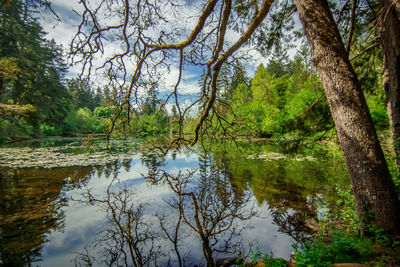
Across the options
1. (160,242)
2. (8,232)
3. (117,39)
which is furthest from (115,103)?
(8,232)

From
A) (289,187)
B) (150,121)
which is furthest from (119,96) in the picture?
(289,187)

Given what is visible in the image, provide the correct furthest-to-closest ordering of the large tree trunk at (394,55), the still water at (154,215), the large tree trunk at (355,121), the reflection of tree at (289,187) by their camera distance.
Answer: the reflection of tree at (289,187)
the still water at (154,215)
the large tree trunk at (394,55)
the large tree trunk at (355,121)

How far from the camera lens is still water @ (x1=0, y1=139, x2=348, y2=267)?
326 centimetres

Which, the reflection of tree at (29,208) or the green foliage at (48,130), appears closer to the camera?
the reflection of tree at (29,208)

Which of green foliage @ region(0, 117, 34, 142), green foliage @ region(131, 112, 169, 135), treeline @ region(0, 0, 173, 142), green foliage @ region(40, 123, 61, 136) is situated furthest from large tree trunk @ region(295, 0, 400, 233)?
green foliage @ region(40, 123, 61, 136)

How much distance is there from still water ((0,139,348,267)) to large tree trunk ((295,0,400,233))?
5.74 ft

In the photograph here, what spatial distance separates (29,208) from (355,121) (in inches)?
279

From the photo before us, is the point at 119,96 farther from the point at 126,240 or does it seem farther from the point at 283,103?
the point at 283,103

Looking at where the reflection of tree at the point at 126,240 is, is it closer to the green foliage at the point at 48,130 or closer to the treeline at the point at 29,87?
the treeline at the point at 29,87

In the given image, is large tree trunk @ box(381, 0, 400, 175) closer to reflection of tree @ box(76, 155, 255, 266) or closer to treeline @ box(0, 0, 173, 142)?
reflection of tree @ box(76, 155, 255, 266)

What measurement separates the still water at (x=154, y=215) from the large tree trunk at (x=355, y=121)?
1.75 m

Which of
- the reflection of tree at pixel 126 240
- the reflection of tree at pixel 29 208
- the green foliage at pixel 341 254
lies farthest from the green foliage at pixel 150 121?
the green foliage at pixel 341 254

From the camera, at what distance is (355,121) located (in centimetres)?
204

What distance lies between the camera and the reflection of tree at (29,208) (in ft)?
10.7
